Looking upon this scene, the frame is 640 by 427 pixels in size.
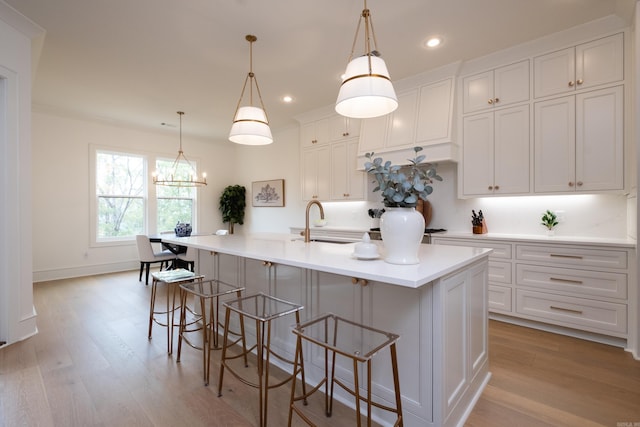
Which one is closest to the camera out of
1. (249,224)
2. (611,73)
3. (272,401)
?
(272,401)

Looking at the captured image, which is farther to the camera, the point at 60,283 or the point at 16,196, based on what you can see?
the point at 60,283

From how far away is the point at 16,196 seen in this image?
2707 mm

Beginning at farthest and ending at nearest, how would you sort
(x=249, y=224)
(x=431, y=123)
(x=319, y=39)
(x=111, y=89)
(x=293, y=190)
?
1. (x=249, y=224)
2. (x=293, y=190)
3. (x=111, y=89)
4. (x=431, y=123)
5. (x=319, y=39)

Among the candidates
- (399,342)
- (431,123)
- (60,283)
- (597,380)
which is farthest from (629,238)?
(60,283)

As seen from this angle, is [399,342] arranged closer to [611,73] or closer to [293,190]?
[611,73]

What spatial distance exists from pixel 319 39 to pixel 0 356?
3.90 metres

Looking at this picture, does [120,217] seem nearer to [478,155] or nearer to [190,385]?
[190,385]

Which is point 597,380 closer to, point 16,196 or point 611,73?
point 611,73

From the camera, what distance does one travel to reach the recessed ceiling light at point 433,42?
9.68 feet

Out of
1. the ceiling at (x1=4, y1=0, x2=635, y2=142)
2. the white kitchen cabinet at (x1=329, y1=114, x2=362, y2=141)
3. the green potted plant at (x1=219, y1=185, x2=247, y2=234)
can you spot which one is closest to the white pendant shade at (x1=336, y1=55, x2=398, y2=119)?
the ceiling at (x1=4, y1=0, x2=635, y2=142)

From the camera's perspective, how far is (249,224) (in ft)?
23.4

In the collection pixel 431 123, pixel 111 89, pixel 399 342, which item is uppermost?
pixel 111 89

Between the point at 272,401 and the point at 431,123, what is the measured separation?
333 cm

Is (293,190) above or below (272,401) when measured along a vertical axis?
above
